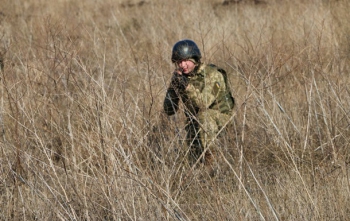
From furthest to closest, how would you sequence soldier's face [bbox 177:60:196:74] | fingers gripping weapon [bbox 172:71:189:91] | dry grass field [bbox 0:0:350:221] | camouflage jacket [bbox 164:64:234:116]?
soldier's face [bbox 177:60:196:74] → camouflage jacket [bbox 164:64:234:116] → fingers gripping weapon [bbox 172:71:189:91] → dry grass field [bbox 0:0:350:221]

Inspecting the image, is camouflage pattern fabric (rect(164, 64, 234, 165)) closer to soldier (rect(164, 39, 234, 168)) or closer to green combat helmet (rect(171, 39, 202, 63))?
soldier (rect(164, 39, 234, 168))

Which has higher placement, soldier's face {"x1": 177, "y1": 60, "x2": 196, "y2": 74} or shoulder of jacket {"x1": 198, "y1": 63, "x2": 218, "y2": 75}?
soldier's face {"x1": 177, "y1": 60, "x2": 196, "y2": 74}

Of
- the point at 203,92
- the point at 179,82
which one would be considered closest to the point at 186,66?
the point at 203,92

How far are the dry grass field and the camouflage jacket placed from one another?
0.12 m

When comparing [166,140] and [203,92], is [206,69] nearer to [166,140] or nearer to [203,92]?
[203,92]

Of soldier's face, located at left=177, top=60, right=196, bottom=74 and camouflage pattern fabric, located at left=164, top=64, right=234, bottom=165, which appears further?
soldier's face, located at left=177, top=60, right=196, bottom=74

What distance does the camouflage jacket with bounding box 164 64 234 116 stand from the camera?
3.70m

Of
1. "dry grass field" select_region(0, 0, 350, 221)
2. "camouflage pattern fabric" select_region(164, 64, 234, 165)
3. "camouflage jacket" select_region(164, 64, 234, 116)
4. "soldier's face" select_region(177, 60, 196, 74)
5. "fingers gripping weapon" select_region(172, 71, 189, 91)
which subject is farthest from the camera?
"soldier's face" select_region(177, 60, 196, 74)

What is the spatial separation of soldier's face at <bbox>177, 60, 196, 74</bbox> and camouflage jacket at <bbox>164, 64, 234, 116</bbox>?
3cm

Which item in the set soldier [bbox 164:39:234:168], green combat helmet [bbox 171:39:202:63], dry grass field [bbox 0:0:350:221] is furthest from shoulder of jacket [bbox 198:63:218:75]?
dry grass field [bbox 0:0:350:221]

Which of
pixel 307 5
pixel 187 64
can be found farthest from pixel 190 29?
pixel 187 64

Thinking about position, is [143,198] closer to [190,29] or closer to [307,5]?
[190,29]

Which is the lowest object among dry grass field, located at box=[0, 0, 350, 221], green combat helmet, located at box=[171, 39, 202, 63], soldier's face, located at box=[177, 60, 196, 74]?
dry grass field, located at box=[0, 0, 350, 221]

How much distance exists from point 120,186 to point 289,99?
7.32 ft
